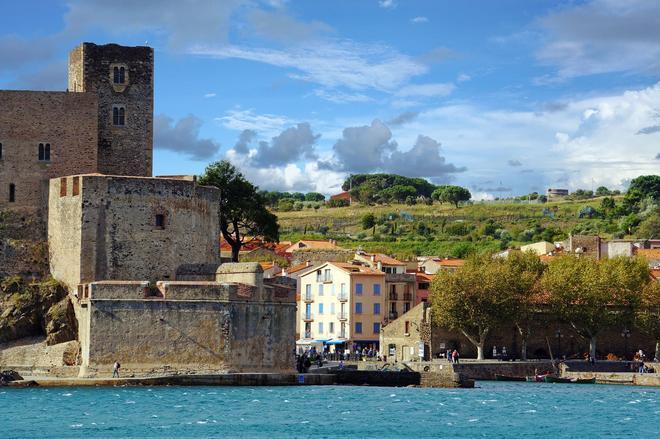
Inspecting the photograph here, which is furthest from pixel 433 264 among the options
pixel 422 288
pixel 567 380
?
pixel 567 380

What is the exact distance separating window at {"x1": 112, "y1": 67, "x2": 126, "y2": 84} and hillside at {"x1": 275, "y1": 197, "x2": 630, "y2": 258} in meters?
45.9

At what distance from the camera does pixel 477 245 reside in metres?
110

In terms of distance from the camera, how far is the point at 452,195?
488ft

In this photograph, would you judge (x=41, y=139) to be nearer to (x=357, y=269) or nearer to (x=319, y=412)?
(x=319, y=412)

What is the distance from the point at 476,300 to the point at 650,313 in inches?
365

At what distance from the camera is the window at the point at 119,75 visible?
2329 inches

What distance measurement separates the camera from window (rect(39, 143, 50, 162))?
57.6 metres

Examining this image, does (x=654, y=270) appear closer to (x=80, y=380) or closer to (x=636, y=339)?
(x=636, y=339)

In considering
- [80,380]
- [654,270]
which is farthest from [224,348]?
[654,270]

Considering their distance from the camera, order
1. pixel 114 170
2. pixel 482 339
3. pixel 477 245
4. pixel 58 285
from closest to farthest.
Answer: pixel 58 285 < pixel 114 170 < pixel 482 339 < pixel 477 245

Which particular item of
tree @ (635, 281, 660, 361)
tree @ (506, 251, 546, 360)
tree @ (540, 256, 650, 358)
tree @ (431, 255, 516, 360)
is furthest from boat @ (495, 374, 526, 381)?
tree @ (635, 281, 660, 361)

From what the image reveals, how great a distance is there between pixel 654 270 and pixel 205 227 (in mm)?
34614

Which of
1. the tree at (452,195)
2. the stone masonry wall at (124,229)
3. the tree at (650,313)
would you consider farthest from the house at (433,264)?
the tree at (452,195)

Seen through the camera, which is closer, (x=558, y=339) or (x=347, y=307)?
(x=558, y=339)
